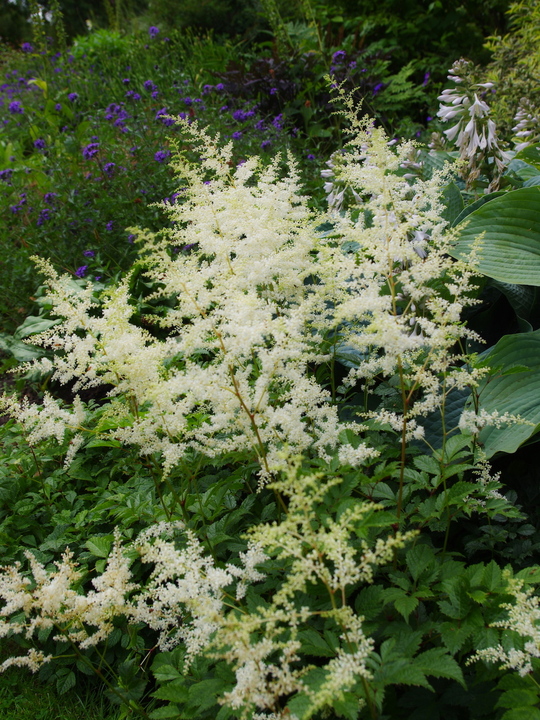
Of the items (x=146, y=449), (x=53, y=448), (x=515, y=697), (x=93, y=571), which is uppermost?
(x=146, y=449)

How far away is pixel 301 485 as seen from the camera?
44.4 inches

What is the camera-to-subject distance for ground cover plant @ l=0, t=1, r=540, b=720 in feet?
4.17

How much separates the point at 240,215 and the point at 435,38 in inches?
294

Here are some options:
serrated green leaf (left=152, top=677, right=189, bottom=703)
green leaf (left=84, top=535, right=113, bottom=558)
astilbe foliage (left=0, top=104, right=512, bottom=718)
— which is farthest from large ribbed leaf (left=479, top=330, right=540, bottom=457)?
green leaf (left=84, top=535, right=113, bottom=558)

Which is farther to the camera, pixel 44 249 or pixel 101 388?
pixel 44 249

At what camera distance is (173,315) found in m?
1.75

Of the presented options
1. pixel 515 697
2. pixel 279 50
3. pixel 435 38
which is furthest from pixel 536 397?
pixel 435 38

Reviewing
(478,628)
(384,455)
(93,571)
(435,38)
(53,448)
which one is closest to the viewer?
(478,628)

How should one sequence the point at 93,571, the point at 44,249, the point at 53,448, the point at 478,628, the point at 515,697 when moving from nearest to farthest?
the point at 515,697 < the point at 478,628 < the point at 93,571 < the point at 53,448 < the point at 44,249

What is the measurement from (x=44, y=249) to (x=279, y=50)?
4.08 m

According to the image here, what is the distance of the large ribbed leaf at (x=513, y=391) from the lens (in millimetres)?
2101

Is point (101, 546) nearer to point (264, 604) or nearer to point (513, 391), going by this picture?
point (264, 604)

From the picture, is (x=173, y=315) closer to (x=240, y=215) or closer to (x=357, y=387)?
(x=240, y=215)

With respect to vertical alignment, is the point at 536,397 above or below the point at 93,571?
above
